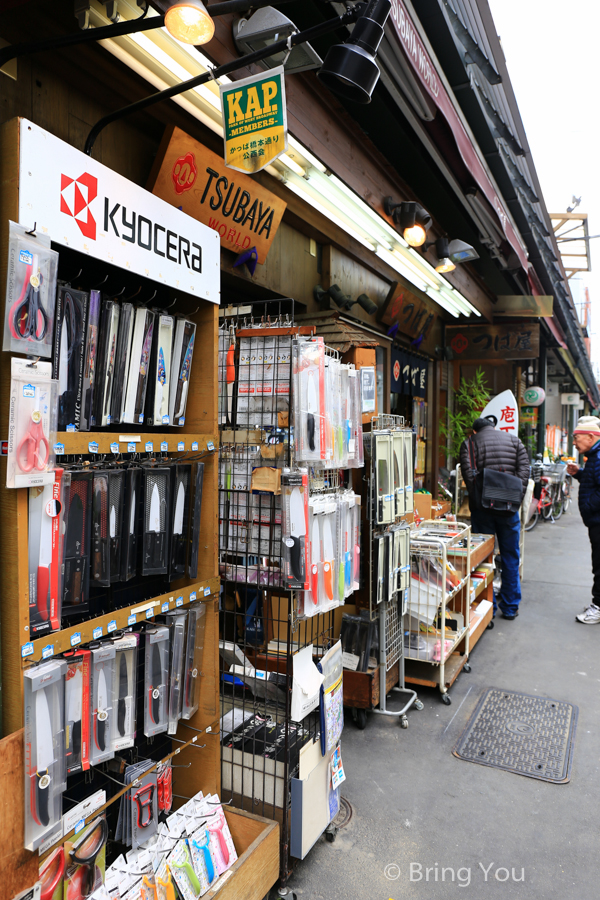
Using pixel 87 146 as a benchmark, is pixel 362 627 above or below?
below

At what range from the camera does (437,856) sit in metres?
2.51

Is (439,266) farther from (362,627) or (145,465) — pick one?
(145,465)

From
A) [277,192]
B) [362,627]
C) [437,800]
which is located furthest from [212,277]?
[437,800]

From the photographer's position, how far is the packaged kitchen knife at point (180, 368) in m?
2.21

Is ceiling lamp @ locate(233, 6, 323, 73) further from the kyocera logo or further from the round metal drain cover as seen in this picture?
the round metal drain cover

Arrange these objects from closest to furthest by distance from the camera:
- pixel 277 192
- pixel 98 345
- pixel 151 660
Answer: pixel 98 345
pixel 151 660
pixel 277 192

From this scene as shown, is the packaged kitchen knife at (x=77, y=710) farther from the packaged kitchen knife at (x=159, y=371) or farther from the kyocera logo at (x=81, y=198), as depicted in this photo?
the kyocera logo at (x=81, y=198)

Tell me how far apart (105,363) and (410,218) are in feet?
11.7

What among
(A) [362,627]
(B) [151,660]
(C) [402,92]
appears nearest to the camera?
(B) [151,660]

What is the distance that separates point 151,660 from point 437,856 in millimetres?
1614

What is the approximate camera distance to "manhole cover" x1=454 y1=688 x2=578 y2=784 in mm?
3240

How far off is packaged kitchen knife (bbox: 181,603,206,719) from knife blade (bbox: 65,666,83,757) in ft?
1.74

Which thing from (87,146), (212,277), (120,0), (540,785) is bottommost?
(540,785)

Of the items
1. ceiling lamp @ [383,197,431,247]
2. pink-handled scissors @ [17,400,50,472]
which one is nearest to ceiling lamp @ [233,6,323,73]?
pink-handled scissors @ [17,400,50,472]
